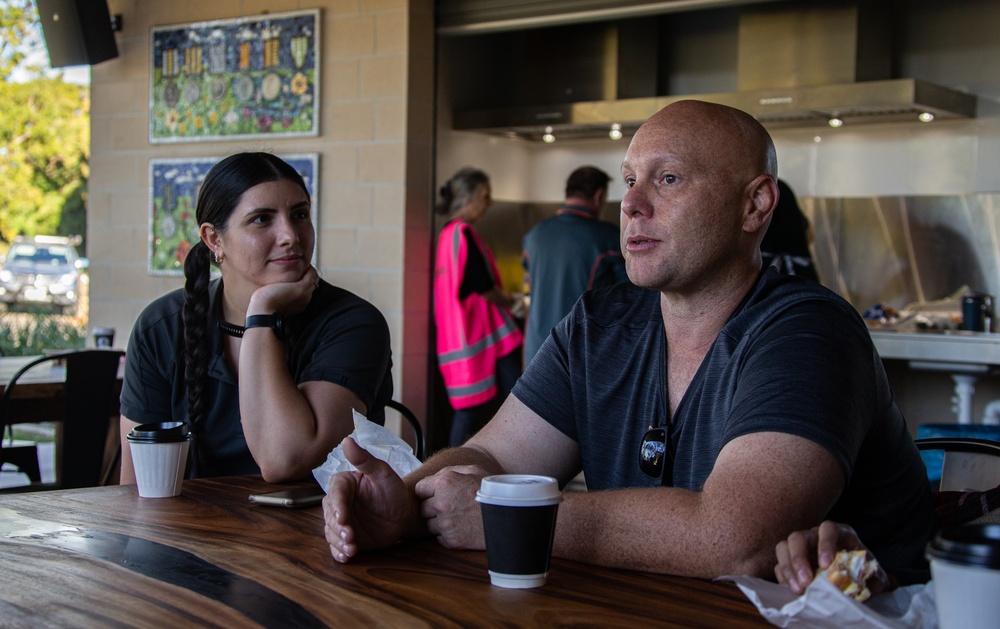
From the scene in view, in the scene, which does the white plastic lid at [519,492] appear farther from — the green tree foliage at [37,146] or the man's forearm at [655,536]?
the green tree foliage at [37,146]

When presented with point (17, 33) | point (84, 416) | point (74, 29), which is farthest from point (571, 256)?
point (17, 33)

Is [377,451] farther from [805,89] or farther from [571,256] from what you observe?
[805,89]

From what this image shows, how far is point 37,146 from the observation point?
38.3 feet

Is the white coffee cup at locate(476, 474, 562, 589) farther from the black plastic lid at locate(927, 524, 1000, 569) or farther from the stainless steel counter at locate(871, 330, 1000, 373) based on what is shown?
the stainless steel counter at locate(871, 330, 1000, 373)

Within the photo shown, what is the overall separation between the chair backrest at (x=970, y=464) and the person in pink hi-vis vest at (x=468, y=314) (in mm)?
3789

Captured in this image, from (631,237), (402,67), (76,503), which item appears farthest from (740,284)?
(402,67)

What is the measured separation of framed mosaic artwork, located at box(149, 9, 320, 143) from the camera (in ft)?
19.2

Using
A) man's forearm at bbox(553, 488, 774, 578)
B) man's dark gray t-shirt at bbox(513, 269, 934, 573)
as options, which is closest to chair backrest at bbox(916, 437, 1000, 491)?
man's dark gray t-shirt at bbox(513, 269, 934, 573)

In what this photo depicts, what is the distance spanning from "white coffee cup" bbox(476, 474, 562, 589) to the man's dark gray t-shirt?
33 cm

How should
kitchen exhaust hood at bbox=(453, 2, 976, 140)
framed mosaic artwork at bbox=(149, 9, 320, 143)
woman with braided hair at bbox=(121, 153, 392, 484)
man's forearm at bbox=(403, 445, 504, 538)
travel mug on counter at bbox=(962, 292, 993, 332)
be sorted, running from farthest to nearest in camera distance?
framed mosaic artwork at bbox=(149, 9, 320, 143) → kitchen exhaust hood at bbox=(453, 2, 976, 140) → travel mug on counter at bbox=(962, 292, 993, 332) → woman with braided hair at bbox=(121, 153, 392, 484) → man's forearm at bbox=(403, 445, 504, 538)

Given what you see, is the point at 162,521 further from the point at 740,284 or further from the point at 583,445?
the point at 740,284

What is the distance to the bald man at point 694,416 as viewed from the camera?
4.46 ft

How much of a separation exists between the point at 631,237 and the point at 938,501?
0.61 m

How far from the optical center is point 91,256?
6.71 metres
